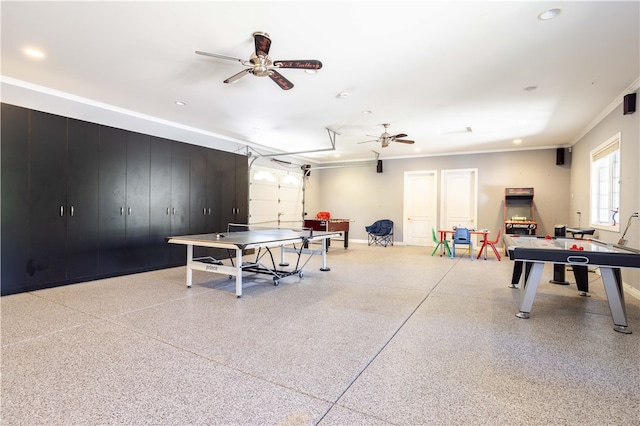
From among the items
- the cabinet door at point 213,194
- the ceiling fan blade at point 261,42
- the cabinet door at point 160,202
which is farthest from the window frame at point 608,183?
the cabinet door at point 160,202

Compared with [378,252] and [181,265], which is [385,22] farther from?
[378,252]

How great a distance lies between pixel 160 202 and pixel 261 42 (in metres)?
3.82

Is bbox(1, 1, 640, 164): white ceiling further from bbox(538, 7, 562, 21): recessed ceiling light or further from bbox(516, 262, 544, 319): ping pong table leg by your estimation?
bbox(516, 262, 544, 319): ping pong table leg

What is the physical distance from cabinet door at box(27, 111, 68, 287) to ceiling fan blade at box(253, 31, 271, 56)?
3325mm

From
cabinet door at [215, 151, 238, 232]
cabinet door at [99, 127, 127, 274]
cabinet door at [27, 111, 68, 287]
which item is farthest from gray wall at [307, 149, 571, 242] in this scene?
cabinet door at [27, 111, 68, 287]

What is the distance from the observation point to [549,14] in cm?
258

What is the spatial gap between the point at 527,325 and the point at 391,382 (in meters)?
1.86

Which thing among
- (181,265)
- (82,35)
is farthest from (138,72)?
(181,265)

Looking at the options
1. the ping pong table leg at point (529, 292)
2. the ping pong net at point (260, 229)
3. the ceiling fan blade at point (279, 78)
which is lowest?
the ping pong table leg at point (529, 292)

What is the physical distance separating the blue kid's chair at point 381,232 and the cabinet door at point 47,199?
24.0 feet

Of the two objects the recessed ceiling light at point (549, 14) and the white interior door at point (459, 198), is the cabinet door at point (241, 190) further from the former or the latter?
the recessed ceiling light at point (549, 14)

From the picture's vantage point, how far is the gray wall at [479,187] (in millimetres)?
7789

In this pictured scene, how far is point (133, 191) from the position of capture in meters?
5.07

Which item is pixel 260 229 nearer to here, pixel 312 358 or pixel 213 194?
pixel 213 194
